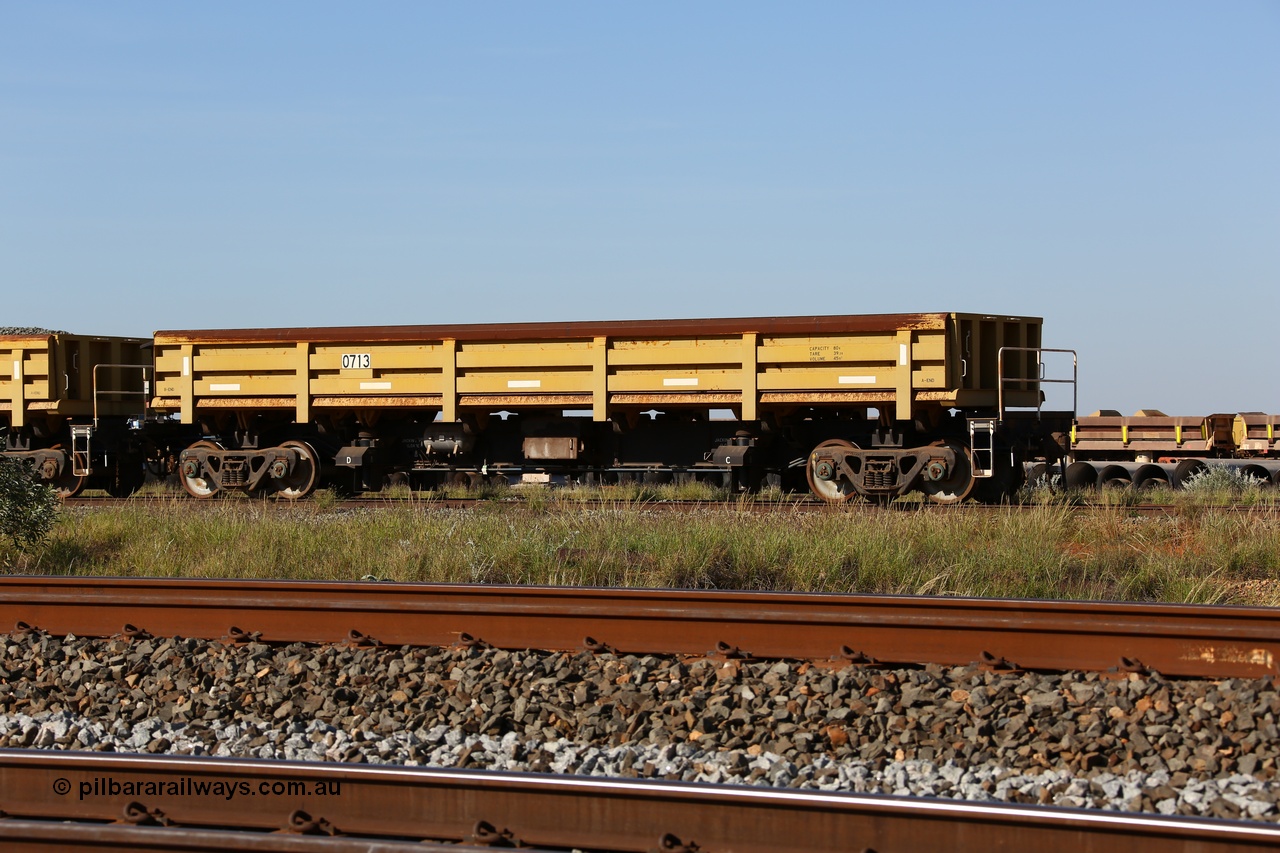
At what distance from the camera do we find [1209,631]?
18.1ft

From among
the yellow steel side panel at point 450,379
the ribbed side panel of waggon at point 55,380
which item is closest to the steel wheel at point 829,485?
the yellow steel side panel at point 450,379

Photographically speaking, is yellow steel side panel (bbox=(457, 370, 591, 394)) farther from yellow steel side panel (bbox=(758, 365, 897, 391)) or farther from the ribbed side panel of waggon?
the ribbed side panel of waggon

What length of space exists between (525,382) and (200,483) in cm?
516

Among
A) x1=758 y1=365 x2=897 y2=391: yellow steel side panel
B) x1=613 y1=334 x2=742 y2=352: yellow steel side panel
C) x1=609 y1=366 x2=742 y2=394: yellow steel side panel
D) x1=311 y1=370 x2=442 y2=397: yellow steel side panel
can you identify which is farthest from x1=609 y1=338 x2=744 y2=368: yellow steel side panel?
x1=311 y1=370 x2=442 y2=397: yellow steel side panel

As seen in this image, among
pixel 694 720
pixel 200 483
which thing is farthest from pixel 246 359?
pixel 694 720

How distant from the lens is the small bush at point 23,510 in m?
9.66

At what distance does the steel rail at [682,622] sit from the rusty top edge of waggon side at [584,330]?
27.9 ft

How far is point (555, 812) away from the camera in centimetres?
423

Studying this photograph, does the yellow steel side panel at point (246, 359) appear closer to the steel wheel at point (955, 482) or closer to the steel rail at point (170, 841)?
the steel wheel at point (955, 482)

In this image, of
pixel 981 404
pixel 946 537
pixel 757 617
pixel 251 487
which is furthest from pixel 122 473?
pixel 757 617

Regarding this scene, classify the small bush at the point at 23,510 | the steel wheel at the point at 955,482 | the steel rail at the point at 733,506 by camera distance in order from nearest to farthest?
the small bush at the point at 23,510 < the steel rail at the point at 733,506 < the steel wheel at the point at 955,482

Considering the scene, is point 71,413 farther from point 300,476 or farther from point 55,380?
point 300,476

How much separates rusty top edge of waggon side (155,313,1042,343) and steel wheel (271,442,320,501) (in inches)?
58.6

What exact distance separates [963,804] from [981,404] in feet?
37.6
